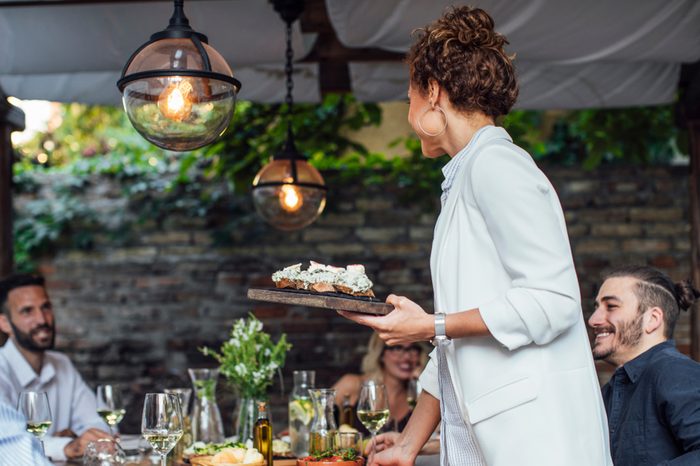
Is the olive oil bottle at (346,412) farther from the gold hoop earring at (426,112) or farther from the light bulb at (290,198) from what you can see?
the gold hoop earring at (426,112)

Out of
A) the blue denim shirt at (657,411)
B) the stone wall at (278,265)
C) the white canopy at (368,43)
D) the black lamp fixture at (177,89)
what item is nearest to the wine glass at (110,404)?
the black lamp fixture at (177,89)

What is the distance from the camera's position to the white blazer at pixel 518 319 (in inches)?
62.1

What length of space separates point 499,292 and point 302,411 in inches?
59.4

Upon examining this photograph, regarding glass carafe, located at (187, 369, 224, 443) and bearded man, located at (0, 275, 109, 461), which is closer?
glass carafe, located at (187, 369, 224, 443)

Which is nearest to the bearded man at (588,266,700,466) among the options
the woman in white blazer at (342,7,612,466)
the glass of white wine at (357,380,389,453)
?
the woman in white blazer at (342,7,612,466)

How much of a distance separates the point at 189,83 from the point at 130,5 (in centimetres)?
155

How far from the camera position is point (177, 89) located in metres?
2.25

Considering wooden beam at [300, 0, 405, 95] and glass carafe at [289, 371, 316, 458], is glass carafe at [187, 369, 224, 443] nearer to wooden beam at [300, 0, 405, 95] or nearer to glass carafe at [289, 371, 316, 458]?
glass carafe at [289, 371, 316, 458]

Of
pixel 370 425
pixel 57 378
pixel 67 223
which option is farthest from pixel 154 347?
pixel 370 425

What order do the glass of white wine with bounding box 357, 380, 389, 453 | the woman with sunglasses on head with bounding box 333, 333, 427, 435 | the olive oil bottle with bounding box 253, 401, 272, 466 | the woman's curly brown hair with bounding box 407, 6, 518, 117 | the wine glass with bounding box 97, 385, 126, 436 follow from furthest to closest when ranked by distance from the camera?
1. the woman with sunglasses on head with bounding box 333, 333, 427, 435
2. the wine glass with bounding box 97, 385, 126, 436
3. the glass of white wine with bounding box 357, 380, 389, 453
4. the olive oil bottle with bounding box 253, 401, 272, 466
5. the woman's curly brown hair with bounding box 407, 6, 518, 117

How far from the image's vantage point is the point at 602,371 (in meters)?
5.34

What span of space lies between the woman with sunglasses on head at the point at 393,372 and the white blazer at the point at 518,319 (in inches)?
92.4

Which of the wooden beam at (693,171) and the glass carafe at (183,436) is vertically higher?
the wooden beam at (693,171)

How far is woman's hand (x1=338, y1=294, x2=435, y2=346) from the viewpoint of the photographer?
1645 millimetres
